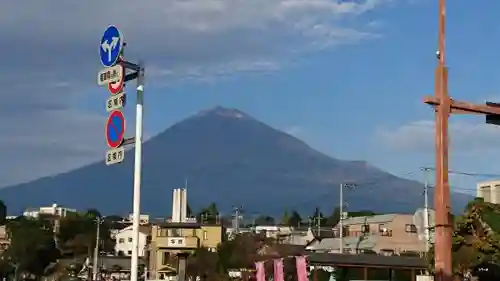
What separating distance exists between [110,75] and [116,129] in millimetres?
722

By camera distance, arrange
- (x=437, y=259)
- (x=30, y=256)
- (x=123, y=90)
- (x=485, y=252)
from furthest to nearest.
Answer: (x=30, y=256) → (x=485, y=252) → (x=437, y=259) → (x=123, y=90)

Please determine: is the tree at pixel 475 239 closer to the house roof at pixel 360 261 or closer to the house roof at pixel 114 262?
the house roof at pixel 360 261

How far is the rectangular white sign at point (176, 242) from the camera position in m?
62.8

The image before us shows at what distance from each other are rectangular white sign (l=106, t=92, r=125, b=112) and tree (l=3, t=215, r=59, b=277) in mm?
50617

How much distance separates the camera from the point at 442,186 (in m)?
11.6

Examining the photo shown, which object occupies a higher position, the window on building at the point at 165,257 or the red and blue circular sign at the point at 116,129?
the red and blue circular sign at the point at 116,129

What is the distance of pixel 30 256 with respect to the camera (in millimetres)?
57406

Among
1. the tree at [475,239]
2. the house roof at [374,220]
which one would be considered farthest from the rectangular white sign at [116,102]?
the house roof at [374,220]

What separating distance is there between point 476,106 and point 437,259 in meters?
2.77

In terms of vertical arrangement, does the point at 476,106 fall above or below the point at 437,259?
above

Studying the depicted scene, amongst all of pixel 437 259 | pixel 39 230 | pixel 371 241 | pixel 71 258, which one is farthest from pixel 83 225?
pixel 437 259

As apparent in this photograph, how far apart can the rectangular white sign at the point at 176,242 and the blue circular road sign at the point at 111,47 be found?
54352 mm

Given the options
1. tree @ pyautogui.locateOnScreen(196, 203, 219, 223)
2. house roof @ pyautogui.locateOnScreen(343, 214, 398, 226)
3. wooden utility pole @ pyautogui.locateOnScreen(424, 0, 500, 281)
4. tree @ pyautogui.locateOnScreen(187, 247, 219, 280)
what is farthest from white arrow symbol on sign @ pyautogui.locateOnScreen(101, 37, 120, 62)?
tree @ pyautogui.locateOnScreen(196, 203, 219, 223)

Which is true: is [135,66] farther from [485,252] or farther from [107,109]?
[485,252]
